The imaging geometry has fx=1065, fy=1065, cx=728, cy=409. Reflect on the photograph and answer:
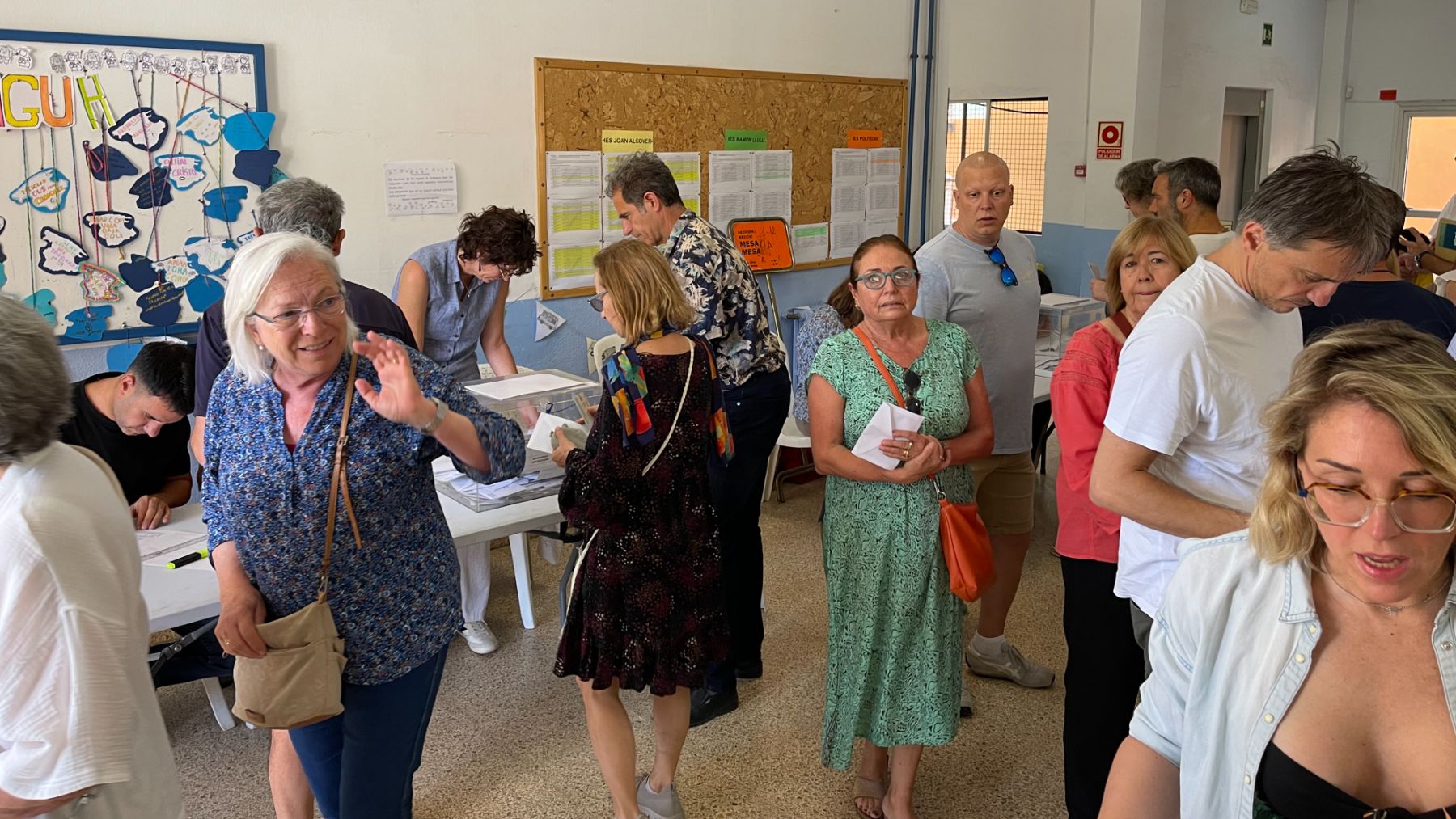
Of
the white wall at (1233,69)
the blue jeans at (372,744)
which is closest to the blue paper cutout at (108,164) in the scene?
the blue jeans at (372,744)

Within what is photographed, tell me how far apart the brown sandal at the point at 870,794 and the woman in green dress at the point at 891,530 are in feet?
0.27

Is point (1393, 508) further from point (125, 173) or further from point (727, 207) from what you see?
point (727, 207)

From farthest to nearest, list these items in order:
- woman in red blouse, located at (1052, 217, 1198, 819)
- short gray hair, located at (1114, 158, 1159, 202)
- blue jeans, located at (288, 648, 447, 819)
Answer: short gray hair, located at (1114, 158, 1159, 202) → woman in red blouse, located at (1052, 217, 1198, 819) → blue jeans, located at (288, 648, 447, 819)

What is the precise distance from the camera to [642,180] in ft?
11.0

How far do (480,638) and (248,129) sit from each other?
2.08 m

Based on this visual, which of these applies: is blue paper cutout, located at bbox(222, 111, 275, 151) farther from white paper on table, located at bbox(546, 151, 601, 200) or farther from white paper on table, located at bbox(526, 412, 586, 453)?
white paper on table, located at bbox(526, 412, 586, 453)

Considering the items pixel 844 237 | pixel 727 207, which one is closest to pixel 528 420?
pixel 727 207

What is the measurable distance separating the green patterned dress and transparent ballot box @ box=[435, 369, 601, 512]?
33.1 inches

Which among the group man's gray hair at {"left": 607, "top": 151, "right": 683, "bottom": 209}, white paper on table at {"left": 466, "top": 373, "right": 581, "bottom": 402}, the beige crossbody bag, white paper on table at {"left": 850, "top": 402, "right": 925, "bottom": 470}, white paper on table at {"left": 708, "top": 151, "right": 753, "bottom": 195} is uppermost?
white paper on table at {"left": 708, "top": 151, "right": 753, "bottom": 195}

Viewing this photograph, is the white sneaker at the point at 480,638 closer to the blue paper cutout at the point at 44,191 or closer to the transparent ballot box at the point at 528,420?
the transparent ballot box at the point at 528,420

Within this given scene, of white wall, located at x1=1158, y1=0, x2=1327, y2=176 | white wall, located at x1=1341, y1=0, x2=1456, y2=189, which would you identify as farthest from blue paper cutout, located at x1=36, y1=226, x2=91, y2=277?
white wall, located at x1=1341, y1=0, x2=1456, y2=189

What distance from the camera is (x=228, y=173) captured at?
3.98 metres

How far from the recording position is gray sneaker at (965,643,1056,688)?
358 centimetres

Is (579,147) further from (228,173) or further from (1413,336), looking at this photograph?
(1413,336)
